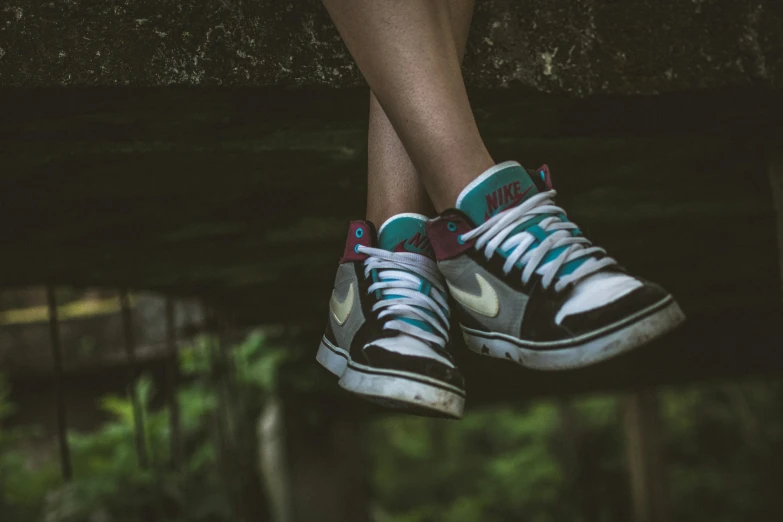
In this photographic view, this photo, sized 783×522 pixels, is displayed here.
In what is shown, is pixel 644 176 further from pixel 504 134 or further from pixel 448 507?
pixel 448 507

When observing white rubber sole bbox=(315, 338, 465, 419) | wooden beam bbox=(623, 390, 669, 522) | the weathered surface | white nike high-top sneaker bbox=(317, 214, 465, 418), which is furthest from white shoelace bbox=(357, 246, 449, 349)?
wooden beam bbox=(623, 390, 669, 522)

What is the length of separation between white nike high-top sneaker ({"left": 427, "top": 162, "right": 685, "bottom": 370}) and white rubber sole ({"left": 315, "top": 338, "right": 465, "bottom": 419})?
0.49ft

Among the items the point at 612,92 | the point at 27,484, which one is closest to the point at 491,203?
the point at 612,92

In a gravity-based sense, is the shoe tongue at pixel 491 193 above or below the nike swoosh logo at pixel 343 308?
above

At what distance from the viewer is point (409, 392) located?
1.19 m

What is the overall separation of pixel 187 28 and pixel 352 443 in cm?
411

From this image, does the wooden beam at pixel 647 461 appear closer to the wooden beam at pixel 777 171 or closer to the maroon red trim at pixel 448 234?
the wooden beam at pixel 777 171

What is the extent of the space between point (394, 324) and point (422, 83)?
0.45 meters

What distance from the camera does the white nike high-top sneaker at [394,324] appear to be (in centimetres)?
120

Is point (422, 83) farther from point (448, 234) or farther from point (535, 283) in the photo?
point (535, 283)

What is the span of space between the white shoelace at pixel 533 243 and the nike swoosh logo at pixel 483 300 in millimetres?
48

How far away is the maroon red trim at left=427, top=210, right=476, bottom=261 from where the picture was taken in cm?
124

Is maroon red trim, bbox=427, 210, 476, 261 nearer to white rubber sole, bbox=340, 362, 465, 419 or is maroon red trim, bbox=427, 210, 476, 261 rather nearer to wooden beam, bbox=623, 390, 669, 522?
white rubber sole, bbox=340, 362, 465, 419

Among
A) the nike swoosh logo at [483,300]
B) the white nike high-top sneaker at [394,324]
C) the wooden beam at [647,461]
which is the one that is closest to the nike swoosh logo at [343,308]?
the white nike high-top sneaker at [394,324]
